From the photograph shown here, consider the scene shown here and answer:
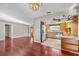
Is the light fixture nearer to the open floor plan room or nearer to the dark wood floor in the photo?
the open floor plan room

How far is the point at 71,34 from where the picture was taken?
2.54 m

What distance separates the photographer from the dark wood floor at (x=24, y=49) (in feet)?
8.54

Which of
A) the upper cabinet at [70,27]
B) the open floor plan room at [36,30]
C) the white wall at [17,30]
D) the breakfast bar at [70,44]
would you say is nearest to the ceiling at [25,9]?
the open floor plan room at [36,30]

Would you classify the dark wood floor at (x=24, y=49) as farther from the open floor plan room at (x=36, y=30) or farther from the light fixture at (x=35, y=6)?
the light fixture at (x=35, y=6)

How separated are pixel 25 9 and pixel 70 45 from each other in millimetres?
1195

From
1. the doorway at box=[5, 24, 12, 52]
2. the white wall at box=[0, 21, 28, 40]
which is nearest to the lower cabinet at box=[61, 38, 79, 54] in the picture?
the white wall at box=[0, 21, 28, 40]

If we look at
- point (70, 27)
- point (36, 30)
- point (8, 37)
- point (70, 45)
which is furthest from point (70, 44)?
point (8, 37)

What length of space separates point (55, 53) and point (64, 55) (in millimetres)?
A: 187

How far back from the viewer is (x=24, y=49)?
8.72 feet

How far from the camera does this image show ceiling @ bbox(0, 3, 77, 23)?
258 cm

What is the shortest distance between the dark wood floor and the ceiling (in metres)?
0.47

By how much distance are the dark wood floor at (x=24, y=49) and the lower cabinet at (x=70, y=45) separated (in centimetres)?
9

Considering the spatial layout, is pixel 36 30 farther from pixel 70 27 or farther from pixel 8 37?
pixel 70 27

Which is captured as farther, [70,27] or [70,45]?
[70,45]
